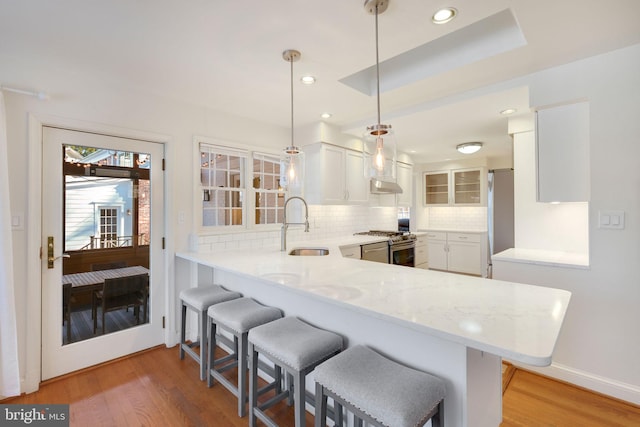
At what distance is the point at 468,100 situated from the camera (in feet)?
8.97

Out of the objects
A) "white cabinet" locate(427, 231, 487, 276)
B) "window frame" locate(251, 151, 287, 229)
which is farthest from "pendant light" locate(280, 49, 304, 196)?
"white cabinet" locate(427, 231, 487, 276)

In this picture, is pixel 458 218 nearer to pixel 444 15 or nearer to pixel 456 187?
pixel 456 187

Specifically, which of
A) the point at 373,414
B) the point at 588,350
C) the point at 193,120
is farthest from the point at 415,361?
the point at 193,120

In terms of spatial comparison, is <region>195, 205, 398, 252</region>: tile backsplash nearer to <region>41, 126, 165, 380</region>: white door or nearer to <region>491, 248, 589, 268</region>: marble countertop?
<region>41, 126, 165, 380</region>: white door

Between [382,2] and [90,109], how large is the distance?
8.16 feet

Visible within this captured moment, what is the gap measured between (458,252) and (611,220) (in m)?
3.92

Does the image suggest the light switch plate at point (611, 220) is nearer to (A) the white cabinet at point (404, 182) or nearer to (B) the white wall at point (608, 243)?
(B) the white wall at point (608, 243)

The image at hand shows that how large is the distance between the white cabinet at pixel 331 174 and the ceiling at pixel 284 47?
2.83 ft

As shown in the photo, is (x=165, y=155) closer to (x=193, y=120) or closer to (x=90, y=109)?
(x=193, y=120)

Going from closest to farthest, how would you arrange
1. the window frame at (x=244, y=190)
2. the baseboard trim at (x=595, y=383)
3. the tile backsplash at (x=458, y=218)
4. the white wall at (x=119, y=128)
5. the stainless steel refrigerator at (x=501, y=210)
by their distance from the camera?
the baseboard trim at (x=595, y=383) < the white wall at (x=119, y=128) < the window frame at (x=244, y=190) < the stainless steel refrigerator at (x=501, y=210) < the tile backsplash at (x=458, y=218)

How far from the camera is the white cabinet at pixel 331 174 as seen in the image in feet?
12.6

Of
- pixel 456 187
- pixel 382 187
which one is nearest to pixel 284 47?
pixel 382 187

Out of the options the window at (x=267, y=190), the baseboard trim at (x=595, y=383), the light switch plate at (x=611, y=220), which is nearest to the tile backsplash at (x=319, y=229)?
the window at (x=267, y=190)

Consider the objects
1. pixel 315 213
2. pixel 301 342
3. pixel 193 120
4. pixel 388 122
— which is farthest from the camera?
pixel 315 213
